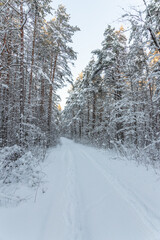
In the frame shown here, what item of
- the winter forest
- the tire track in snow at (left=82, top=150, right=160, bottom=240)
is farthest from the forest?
the tire track in snow at (left=82, top=150, right=160, bottom=240)

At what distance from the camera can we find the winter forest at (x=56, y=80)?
4.89 metres

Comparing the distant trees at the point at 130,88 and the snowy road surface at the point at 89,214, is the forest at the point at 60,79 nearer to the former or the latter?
the distant trees at the point at 130,88

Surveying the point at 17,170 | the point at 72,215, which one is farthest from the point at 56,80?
the point at 72,215

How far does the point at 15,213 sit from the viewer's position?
234cm

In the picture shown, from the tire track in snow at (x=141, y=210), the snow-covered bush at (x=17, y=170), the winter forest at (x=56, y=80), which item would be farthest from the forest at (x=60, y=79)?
the tire track in snow at (x=141, y=210)

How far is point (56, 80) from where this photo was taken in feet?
50.0

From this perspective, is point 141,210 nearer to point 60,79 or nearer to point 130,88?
point 130,88

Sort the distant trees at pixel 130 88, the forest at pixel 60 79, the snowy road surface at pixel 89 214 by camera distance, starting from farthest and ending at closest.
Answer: the forest at pixel 60 79, the distant trees at pixel 130 88, the snowy road surface at pixel 89 214

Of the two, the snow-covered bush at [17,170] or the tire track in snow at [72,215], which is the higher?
the snow-covered bush at [17,170]

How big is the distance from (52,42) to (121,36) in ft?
24.3

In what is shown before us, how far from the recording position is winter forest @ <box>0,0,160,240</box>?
4.89 metres

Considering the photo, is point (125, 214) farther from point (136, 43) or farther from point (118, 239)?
point (136, 43)

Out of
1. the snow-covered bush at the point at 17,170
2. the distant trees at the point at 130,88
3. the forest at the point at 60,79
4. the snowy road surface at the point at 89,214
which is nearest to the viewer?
the snowy road surface at the point at 89,214

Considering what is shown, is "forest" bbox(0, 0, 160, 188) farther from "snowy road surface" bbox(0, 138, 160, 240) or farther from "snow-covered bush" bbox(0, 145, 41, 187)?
"snowy road surface" bbox(0, 138, 160, 240)
